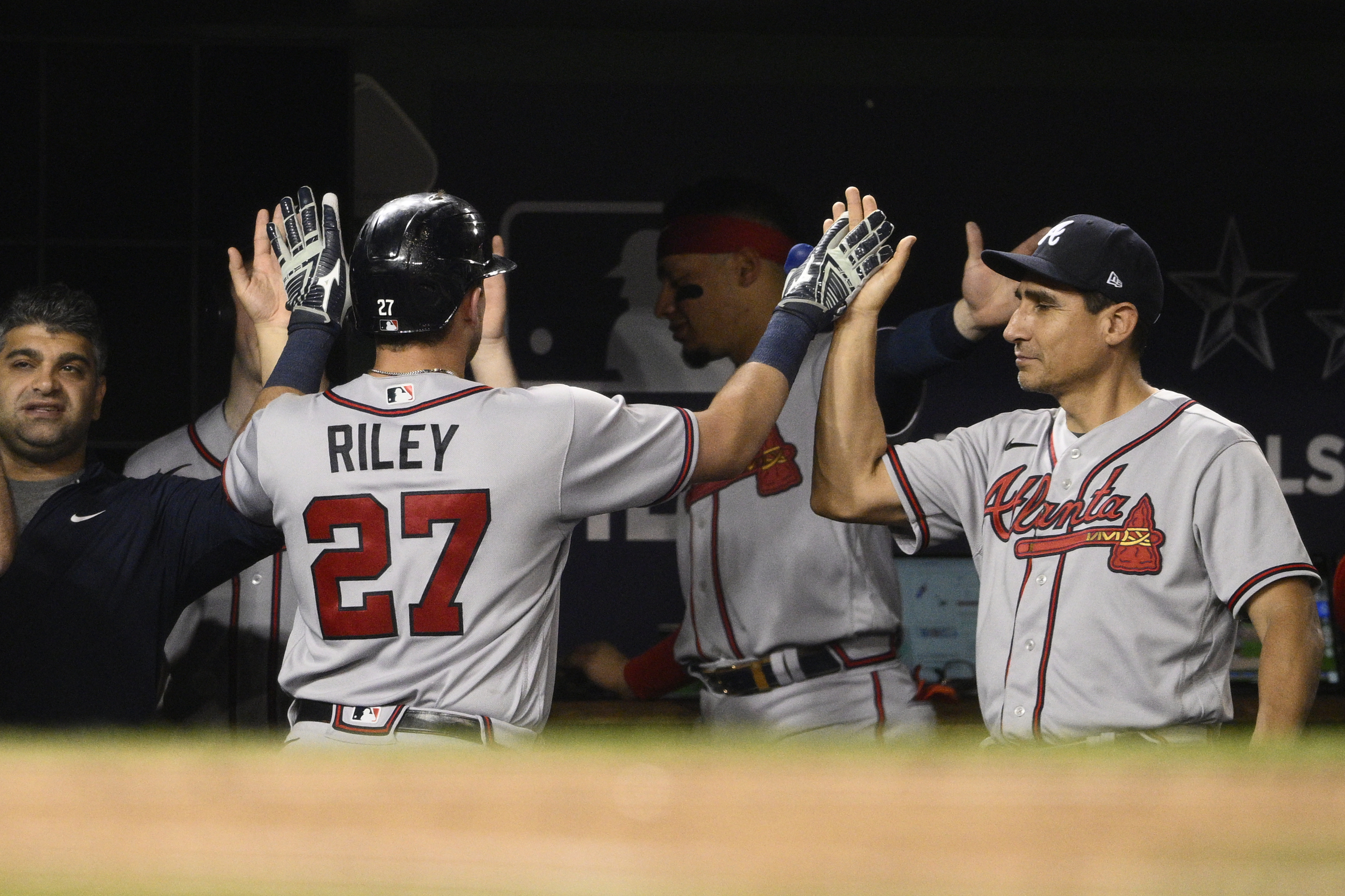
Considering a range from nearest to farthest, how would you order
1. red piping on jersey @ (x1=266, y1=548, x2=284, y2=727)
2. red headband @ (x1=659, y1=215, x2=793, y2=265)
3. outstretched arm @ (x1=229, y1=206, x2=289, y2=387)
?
outstretched arm @ (x1=229, y1=206, x2=289, y2=387), red piping on jersey @ (x1=266, y1=548, x2=284, y2=727), red headband @ (x1=659, y1=215, x2=793, y2=265)

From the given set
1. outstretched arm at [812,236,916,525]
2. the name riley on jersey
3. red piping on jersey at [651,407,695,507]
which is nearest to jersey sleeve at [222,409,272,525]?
the name riley on jersey

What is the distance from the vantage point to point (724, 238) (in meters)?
2.52

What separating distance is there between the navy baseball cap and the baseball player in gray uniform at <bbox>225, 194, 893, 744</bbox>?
46 centimetres

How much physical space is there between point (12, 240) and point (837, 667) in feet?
8.43

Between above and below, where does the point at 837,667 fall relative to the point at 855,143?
below

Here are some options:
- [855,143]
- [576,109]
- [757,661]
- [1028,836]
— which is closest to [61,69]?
[576,109]

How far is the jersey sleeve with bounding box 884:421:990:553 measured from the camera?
1771mm

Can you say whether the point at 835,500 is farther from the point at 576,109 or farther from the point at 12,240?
the point at 12,240

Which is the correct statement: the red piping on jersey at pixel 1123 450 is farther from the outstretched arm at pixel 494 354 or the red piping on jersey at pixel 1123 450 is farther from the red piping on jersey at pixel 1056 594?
the outstretched arm at pixel 494 354

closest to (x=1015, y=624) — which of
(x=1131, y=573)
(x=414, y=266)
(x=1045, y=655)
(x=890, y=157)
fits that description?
(x=1045, y=655)

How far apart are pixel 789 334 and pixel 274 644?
108 centimetres

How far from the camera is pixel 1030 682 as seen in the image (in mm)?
1584

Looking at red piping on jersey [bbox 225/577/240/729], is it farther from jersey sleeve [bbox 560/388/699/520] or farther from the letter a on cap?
the letter a on cap

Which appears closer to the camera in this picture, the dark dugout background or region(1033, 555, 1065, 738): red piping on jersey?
region(1033, 555, 1065, 738): red piping on jersey
